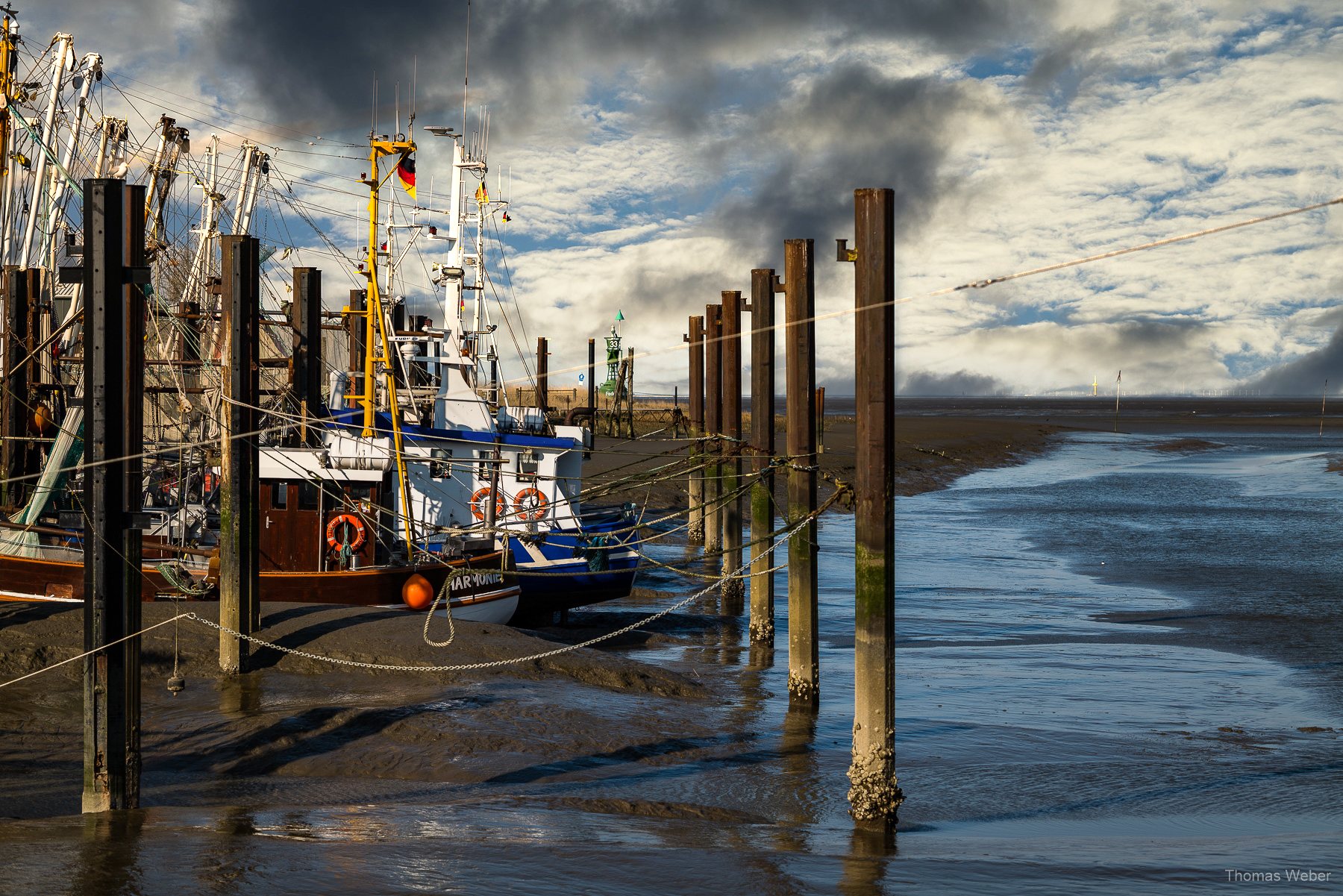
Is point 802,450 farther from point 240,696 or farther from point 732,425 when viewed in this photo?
point 732,425

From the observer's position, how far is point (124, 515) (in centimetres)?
981

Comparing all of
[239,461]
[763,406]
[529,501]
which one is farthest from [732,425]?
[239,461]

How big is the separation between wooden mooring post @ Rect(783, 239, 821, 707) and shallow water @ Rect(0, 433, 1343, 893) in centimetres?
69

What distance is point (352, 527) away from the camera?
760 inches

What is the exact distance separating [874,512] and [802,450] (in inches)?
209

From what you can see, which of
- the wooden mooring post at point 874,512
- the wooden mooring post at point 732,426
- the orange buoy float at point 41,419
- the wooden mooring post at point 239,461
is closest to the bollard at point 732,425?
the wooden mooring post at point 732,426

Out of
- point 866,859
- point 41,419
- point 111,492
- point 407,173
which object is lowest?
point 866,859

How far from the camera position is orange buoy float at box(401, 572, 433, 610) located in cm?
1889

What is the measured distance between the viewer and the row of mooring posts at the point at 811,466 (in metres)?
10.8

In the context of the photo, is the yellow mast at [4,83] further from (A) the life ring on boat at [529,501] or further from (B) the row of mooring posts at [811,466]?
(B) the row of mooring posts at [811,466]

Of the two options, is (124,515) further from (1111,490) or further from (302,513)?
(1111,490)

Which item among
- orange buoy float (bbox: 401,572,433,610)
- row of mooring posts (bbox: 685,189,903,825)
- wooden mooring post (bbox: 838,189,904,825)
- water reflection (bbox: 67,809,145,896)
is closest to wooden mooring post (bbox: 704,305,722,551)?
row of mooring posts (bbox: 685,189,903,825)

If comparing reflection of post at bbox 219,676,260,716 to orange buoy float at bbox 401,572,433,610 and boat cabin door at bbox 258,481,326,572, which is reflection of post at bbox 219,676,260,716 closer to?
orange buoy float at bbox 401,572,433,610

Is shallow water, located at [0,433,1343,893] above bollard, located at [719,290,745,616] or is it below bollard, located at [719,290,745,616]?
below
